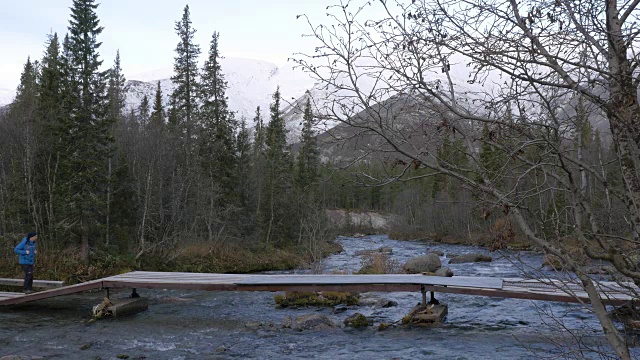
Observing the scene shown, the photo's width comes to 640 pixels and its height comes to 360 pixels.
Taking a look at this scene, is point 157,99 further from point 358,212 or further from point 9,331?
point 9,331

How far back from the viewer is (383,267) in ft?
68.2

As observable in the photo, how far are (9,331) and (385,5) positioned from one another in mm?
11909

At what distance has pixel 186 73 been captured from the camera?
36.4 meters

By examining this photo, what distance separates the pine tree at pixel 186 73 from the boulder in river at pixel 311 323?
24.4 meters

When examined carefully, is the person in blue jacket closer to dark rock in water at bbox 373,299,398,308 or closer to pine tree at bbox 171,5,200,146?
dark rock in water at bbox 373,299,398,308

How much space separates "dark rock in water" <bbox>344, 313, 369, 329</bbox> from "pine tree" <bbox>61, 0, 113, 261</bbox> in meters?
13.9

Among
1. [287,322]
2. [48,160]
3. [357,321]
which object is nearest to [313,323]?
[287,322]

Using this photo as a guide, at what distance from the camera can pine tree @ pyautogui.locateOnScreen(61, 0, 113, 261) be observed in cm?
2225

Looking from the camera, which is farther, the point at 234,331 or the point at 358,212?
the point at 358,212

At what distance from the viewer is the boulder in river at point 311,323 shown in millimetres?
11852

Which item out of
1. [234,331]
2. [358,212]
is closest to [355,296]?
[234,331]

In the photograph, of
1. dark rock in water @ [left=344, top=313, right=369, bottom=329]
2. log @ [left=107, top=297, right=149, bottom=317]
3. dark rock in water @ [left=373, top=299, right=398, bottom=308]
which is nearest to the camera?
dark rock in water @ [left=344, top=313, right=369, bottom=329]

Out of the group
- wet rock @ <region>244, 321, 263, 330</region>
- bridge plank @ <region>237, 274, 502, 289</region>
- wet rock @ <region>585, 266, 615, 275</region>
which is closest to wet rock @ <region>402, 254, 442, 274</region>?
bridge plank @ <region>237, 274, 502, 289</region>

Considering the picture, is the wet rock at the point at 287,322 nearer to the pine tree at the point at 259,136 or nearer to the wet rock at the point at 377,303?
the wet rock at the point at 377,303
